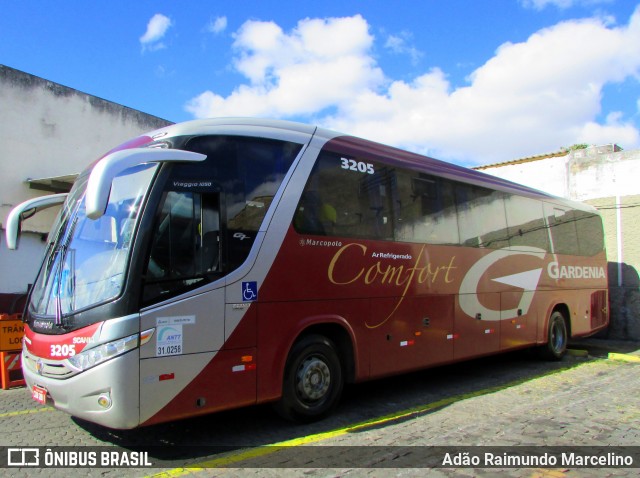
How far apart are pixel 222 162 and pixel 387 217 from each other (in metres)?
2.75

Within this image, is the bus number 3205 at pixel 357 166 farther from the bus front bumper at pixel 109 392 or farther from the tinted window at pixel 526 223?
the tinted window at pixel 526 223

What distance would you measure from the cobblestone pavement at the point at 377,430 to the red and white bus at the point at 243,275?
48 cm

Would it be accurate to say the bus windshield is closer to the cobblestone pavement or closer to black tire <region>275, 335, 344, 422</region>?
the cobblestone pavement

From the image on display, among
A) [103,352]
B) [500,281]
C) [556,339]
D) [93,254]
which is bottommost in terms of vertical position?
[556,339]

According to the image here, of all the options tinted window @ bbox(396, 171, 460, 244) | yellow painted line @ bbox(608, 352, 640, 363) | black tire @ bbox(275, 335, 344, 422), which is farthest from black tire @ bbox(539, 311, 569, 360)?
black tire @ bbox(275, 335, 344, 422)

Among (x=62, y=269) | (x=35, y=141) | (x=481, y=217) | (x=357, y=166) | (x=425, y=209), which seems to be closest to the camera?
(x=62, y=269)

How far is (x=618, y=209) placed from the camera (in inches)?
553

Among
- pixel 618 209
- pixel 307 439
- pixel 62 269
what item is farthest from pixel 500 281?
pixel 62 269

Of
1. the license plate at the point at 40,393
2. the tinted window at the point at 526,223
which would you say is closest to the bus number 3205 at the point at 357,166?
the tinted window at the point at 526,223

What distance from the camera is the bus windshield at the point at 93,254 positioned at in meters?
4.74

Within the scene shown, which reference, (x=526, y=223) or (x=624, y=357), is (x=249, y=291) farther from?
(x=624, y=357)

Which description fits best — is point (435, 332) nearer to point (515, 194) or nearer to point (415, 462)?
point (415, 462)

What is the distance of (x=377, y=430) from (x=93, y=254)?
142 inches

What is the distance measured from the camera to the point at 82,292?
4816mm
